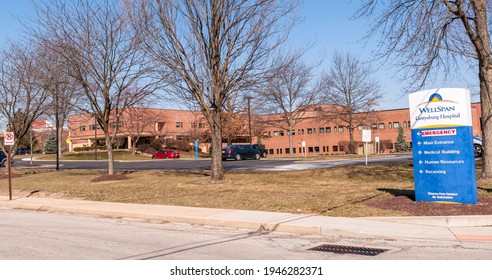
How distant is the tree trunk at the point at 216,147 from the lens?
19594mm

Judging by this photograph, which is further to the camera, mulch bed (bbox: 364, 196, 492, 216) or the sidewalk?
mulch bed (bbox: 364, 196, 492, 216)

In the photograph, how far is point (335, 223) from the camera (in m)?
10.2

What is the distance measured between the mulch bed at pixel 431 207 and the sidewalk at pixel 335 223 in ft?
2.11

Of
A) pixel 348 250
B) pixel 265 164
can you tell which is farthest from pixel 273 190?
pixel 265 164

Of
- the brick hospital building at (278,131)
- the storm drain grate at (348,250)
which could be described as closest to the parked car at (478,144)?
the brick hospital building at (278,131)

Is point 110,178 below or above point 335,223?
above

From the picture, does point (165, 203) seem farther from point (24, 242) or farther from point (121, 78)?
point (121, 78)

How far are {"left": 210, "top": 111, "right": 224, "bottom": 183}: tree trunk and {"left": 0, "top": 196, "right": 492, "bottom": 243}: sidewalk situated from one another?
6.30m

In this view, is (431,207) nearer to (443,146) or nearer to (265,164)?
(443,146)

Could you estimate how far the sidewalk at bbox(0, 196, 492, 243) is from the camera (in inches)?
360

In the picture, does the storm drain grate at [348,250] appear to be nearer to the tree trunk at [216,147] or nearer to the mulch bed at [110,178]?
the tree trunk at [216,147]

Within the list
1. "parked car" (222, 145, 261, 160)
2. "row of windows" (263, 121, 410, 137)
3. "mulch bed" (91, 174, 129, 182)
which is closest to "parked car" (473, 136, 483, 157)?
"parked car" (222, 145, 261, 160)

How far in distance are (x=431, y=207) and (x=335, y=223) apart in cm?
277

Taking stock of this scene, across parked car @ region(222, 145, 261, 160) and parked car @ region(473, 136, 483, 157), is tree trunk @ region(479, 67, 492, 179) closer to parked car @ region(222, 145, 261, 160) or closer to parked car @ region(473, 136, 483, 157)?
parked car @ region(473, 136, 483, 157)
